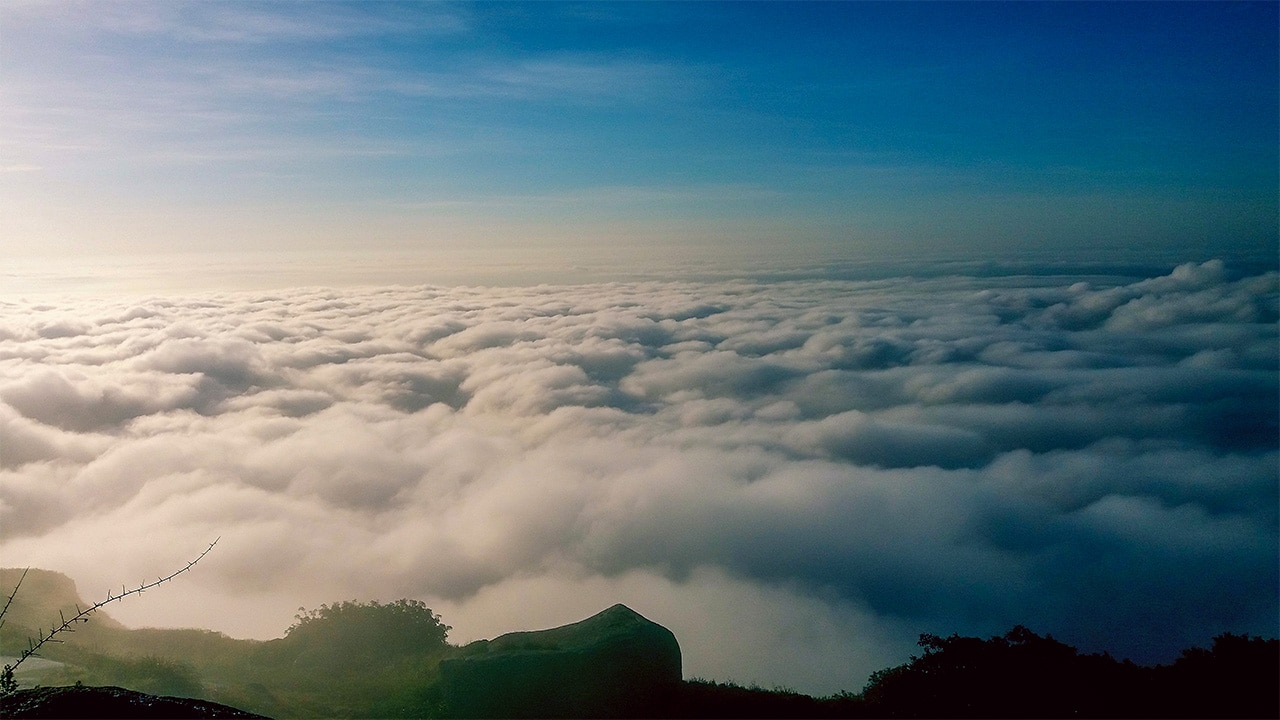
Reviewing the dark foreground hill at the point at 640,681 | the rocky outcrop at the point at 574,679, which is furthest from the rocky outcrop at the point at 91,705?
the dark foreground hill at the point at 640,681

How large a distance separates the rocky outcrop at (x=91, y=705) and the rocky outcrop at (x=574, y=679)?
8955mm

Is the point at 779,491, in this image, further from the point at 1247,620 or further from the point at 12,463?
the point at 12,463

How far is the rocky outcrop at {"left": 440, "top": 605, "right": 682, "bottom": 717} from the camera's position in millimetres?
14320

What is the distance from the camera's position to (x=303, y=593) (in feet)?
146

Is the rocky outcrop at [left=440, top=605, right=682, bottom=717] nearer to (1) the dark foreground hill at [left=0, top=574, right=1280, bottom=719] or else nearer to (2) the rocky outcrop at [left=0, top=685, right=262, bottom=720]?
(1) the dark foreground hill at [left=0, top=574, right=1280, bottom=719]

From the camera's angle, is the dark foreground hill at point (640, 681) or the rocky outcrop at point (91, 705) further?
the dark foreground hill at point (640, 681)

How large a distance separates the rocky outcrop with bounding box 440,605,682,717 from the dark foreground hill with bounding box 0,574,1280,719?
0.07ft

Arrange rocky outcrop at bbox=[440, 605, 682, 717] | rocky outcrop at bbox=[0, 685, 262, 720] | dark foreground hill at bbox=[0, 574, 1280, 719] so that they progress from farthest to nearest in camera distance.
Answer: rocky outcrop at bbox=[440, 605, 682, 717], dark foreground hill at bbox=[0, 574, 1280, 719], rocky outcrop at bbox=[0, 685, 262, 720]

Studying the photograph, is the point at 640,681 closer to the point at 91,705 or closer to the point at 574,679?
the point at 574,679

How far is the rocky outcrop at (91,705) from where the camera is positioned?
598 centimetres

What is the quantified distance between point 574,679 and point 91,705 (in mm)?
9694

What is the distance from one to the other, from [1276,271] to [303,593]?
187m

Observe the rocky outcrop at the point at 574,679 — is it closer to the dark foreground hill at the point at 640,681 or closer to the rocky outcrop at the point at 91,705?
the dark foreground hill at the point at 640,681

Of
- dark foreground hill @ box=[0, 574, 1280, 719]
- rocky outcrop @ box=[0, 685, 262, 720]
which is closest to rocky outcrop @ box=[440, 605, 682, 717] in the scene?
dark foreground hill @ box=[0, 574, 1280, 719]
